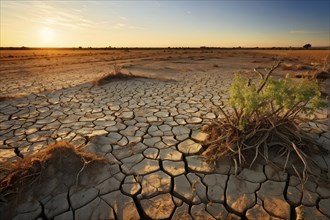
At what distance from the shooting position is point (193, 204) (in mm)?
1994

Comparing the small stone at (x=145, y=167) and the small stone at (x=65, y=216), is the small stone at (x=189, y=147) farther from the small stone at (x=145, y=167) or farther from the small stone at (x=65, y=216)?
the small stone at (x=65, y=216)

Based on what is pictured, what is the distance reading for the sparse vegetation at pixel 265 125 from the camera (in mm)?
2422

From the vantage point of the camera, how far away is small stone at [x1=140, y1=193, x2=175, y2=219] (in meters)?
1.90

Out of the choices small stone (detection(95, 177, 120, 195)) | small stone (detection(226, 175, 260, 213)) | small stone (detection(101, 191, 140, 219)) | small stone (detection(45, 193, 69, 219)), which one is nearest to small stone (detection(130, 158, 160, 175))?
small stone (detection(95, 177, 120, 195))

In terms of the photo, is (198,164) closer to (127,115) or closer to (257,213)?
(257,213)

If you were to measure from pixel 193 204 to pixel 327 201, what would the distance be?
125 cm

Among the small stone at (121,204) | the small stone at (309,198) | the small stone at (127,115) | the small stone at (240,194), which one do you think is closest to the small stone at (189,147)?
the small stone at (240,194)

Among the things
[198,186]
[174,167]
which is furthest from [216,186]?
[174,167]

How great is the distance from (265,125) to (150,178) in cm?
162

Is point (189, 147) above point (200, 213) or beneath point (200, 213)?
above

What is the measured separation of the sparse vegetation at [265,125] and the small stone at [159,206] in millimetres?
784

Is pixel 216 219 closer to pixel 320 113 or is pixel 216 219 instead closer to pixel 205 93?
pixel 320 113

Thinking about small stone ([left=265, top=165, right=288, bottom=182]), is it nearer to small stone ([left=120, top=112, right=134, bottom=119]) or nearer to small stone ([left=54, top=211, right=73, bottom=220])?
small stone ([left=54, top=211, right=73, bottom=220])

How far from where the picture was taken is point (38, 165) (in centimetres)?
234
